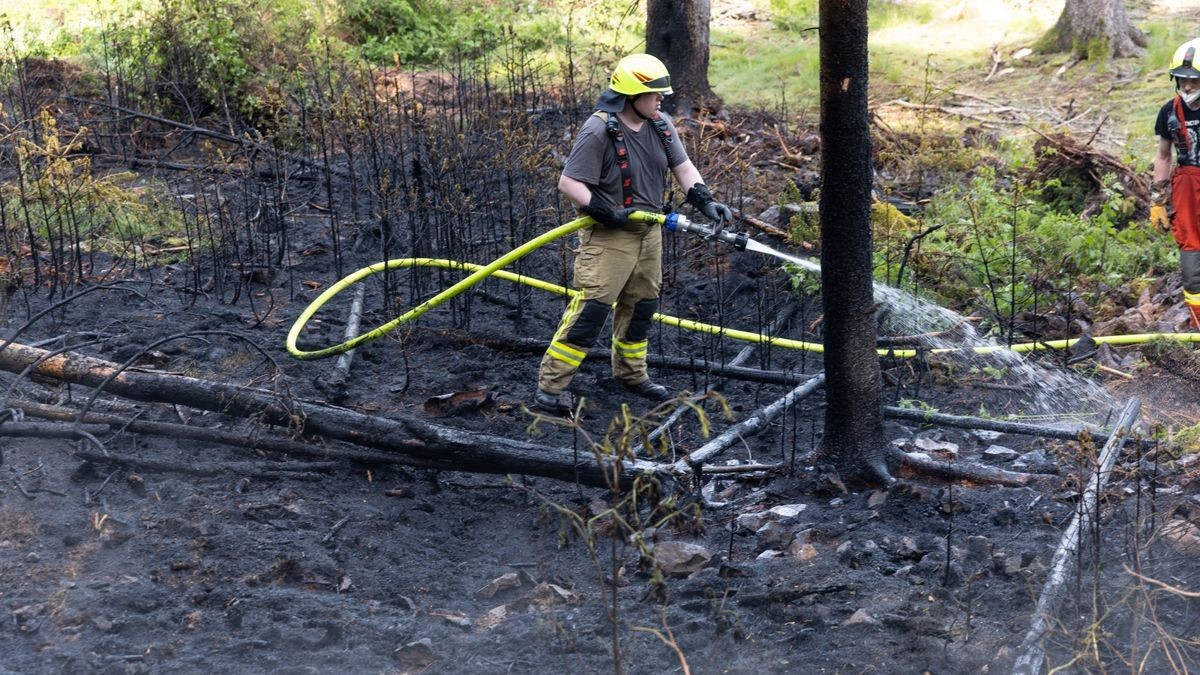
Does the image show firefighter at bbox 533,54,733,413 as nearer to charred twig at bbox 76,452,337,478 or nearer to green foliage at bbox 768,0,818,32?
charred twig at bbox 76,452,337,478

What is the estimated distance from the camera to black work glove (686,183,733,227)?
20.7 feet

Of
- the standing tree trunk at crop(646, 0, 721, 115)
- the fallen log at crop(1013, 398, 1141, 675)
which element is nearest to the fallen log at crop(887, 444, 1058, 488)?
the fallen log at crop(1013, 398, 1141, 675)

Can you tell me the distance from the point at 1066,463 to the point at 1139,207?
15.3 ft

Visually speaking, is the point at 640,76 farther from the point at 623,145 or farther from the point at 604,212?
the point at 604,212

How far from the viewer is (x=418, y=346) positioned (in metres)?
7.29

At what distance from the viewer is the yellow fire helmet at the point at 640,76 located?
598 cm

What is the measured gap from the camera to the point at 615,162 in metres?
6.22

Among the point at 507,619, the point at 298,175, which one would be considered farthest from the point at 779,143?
the point at 507,619

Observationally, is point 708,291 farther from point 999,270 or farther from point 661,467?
point 661,467

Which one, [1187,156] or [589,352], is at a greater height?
[1187,156]

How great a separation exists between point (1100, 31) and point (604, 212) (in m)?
9.59

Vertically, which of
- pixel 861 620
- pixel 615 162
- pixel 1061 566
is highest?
pixel 615 162

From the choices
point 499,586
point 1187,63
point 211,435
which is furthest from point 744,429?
point 1187,63

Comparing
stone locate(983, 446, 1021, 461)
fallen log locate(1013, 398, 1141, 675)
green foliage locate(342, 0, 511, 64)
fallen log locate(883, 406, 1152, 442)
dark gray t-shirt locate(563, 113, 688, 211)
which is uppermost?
green foliage locate(342, 0, 511, 64)
